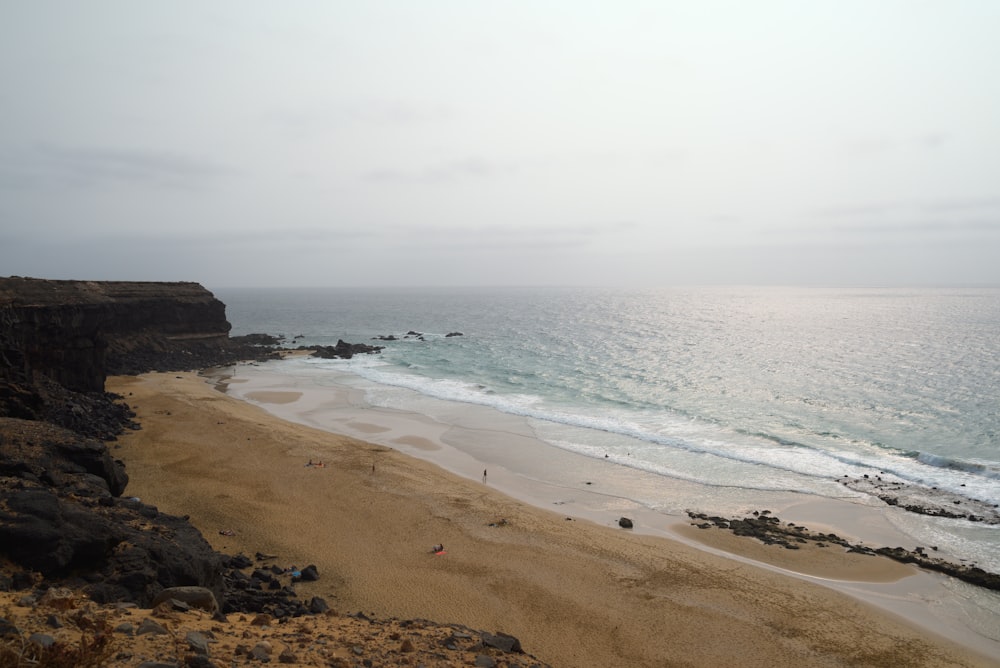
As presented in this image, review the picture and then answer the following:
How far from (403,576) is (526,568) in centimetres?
A: 366

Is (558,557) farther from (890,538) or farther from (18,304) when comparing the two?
(18,304)

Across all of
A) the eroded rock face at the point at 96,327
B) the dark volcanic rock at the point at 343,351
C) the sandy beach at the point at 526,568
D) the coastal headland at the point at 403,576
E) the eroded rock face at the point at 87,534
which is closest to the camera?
the coastal headland at the point at 403,576

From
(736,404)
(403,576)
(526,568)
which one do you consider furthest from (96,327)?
(736,404)

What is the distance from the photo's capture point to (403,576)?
15.9 metres

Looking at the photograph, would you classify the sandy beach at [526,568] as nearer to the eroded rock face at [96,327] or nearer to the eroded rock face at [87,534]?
the eroded rock face at [87,534]

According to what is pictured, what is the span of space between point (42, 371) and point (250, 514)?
2022 cm

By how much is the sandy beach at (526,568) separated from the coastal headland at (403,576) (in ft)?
0.22

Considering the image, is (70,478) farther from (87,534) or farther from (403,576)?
(403,576)

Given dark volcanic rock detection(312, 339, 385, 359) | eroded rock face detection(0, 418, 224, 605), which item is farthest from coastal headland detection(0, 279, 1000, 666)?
dark volcanic rock detection(312, 339, 385, 359)

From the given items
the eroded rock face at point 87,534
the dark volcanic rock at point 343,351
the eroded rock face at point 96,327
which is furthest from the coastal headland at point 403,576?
the dark volcanic rock at point 343,351

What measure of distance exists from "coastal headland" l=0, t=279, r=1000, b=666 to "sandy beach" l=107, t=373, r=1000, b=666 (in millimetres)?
67

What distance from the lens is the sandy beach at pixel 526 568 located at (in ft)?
45.4

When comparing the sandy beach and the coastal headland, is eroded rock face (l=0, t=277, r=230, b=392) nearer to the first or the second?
the coastal headland

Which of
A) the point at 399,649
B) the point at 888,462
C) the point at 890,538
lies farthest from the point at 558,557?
the point at 888,462
